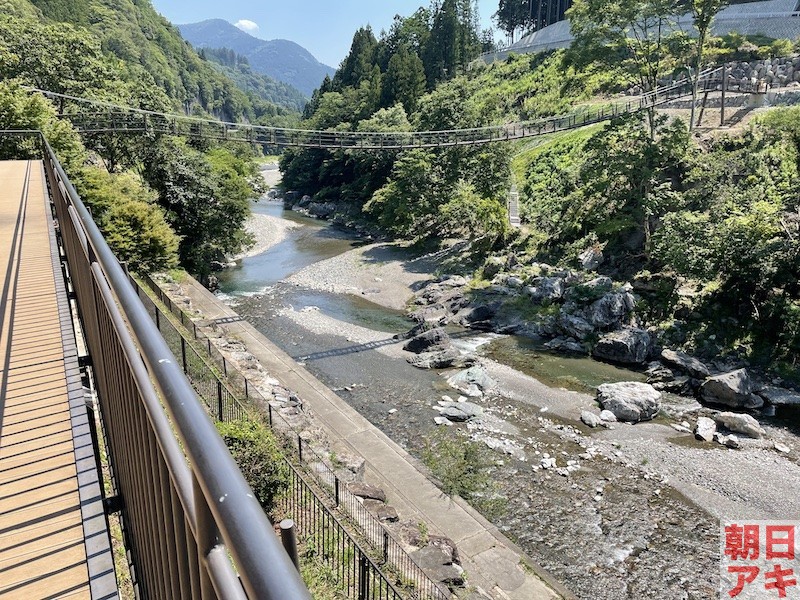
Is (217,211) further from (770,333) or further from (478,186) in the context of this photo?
(770,333)

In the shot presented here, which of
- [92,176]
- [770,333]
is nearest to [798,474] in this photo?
[770,333]

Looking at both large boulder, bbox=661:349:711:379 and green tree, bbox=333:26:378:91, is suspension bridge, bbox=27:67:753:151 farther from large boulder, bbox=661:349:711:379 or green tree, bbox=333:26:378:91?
green tree, bbox=333:26:378:91

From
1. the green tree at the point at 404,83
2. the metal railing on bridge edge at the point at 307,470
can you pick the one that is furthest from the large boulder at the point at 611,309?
the green tree at the point at 404,83

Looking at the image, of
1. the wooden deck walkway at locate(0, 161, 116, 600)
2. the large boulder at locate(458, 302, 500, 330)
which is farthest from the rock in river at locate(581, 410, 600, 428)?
the wooden deck walkway at locate(0, 161, 116, 600)

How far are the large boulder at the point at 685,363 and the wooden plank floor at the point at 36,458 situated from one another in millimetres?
14455

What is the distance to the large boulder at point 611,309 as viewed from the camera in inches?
655

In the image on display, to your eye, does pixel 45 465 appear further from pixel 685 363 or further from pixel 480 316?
pixel 480 316

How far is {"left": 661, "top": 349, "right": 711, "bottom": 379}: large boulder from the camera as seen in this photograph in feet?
45.8

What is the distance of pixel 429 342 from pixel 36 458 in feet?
46.3

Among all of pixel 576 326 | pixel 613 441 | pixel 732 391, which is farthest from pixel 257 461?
pixel 576 326

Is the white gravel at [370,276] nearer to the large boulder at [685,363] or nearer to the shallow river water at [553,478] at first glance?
the shallow river water at [553,478]

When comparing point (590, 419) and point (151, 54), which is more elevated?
point (151, 54)

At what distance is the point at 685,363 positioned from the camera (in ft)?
47.0

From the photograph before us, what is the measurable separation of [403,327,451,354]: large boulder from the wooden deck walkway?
12469 mm
